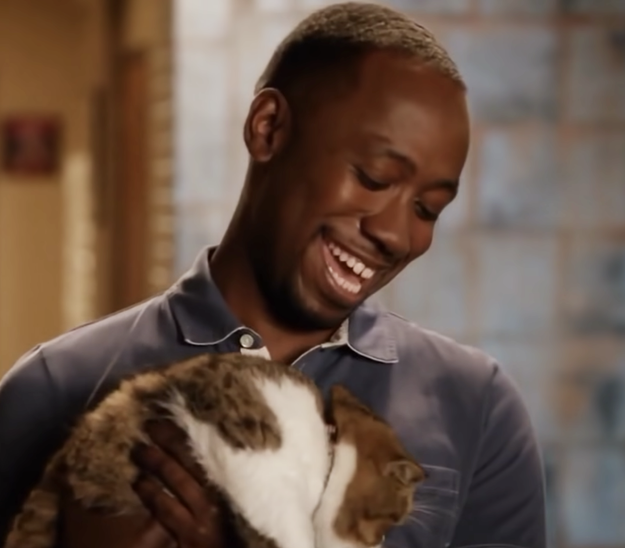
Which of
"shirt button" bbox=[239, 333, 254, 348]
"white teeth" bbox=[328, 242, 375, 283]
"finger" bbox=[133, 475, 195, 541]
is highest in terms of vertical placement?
"white teeth" bbox=[328, 242, 375, 283]

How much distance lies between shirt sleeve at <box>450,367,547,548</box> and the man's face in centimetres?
24

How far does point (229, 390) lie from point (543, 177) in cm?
174

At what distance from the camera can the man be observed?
1.42 m

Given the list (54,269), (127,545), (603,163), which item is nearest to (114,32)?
(54,269)

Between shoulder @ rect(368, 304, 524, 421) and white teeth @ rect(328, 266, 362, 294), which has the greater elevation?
white teeth @ rect(328, 266, 362, 294)

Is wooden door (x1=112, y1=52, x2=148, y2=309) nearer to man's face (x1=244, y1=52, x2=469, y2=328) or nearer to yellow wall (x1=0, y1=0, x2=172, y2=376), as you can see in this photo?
yellow wall (x1=0, y1=0, x2=172, y2=376)

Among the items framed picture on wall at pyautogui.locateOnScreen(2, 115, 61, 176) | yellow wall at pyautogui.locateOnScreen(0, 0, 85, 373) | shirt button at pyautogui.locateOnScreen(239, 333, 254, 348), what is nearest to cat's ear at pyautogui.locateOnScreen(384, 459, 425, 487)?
shirt button at pyautogui.locateOnScreen(239, 333, 254, 348)

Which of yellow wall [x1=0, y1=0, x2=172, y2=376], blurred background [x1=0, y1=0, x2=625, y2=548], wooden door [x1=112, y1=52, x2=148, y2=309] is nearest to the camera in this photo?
blurred background [x1=0, y1=0, x2=625, y2=548]

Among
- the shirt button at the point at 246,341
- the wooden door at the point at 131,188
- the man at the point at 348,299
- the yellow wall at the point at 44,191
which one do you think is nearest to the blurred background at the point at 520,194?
the wooden door at the point at 131,188

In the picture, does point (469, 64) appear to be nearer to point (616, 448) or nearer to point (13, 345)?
point (616, 448)

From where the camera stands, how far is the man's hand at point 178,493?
125cm

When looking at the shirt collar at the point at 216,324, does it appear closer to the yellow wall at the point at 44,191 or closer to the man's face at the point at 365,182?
the man's face at the point at 365,182

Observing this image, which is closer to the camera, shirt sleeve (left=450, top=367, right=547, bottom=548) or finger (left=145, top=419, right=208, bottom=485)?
finger (left=145, top=419, right=208, bottom=485)

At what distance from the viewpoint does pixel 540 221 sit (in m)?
2.94
